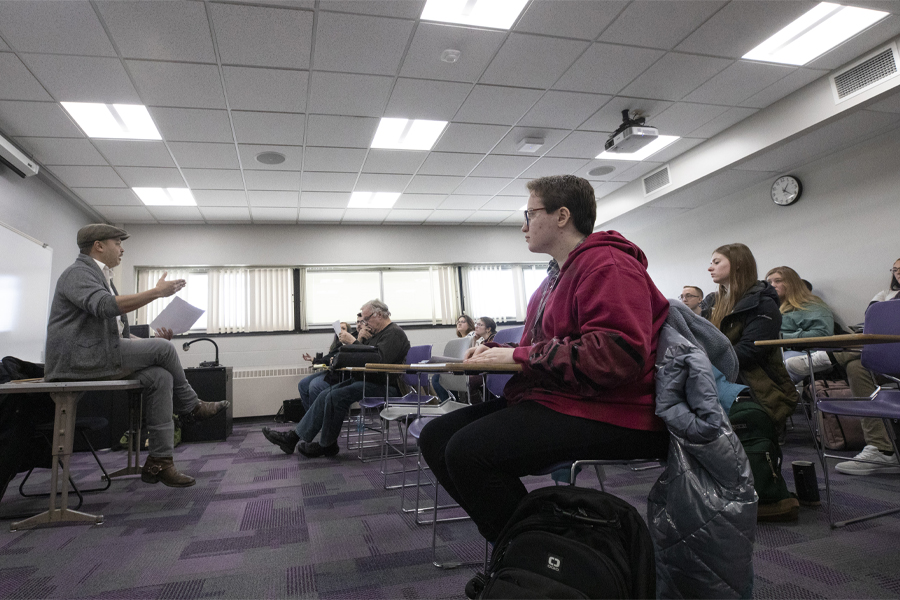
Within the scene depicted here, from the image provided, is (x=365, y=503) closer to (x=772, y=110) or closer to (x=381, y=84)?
(x=381, y=84)

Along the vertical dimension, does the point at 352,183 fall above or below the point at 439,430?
above

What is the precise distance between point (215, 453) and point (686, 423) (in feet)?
13.1

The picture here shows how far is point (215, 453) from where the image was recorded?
407cm

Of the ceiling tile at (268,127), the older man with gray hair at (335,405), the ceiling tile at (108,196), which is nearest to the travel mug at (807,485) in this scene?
the older man with gray hair at (335,405)

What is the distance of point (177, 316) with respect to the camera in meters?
2.87

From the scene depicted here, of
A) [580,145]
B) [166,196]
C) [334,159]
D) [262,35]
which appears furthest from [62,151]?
[580,145]

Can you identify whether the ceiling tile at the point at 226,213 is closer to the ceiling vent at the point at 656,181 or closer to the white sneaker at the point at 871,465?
the ceiling vent at the point at 656,181

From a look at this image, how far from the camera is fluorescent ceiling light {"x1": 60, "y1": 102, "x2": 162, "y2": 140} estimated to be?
3629mm

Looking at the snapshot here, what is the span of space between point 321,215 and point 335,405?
3.64m

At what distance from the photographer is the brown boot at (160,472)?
2.58 m

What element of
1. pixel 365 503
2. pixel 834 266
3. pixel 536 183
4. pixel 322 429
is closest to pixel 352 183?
pixel 322 429

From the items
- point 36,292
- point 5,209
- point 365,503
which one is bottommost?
point 365,503

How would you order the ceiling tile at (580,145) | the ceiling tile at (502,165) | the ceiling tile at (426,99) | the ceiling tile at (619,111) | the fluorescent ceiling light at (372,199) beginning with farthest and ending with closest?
the fluorescent ceiling light at (372,199) < the ceiling tile at (502,165) < the ceiling tile at (580,145) < the ceiling tile at (619,111) < the ceiling tile at (426,99)

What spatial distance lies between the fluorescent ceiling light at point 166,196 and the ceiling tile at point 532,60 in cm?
370
